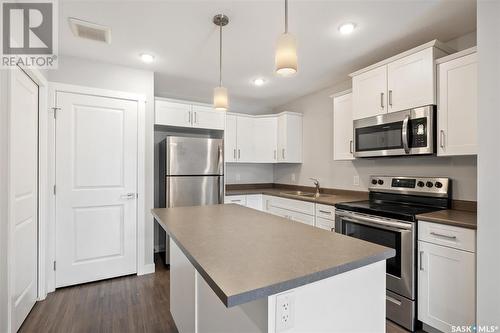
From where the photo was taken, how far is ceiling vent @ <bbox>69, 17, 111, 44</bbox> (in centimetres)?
205

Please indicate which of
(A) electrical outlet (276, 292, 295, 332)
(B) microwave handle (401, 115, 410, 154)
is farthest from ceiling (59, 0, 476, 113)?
(A) electrical outlet (276, 292, 295, 332)

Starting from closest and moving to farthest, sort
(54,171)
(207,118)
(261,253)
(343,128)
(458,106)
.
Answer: (261,253)
(458,106)
(54,171)
(343,128)
(207,118)

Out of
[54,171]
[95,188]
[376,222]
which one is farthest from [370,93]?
[54,171]

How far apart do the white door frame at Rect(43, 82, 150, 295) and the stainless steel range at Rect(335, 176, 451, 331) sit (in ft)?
7.47

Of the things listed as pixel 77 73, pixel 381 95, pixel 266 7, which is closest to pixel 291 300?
pixel 266 7

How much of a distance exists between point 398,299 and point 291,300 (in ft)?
5.68

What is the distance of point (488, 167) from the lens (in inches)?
60.9

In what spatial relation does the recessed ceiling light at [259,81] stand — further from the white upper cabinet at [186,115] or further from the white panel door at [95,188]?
the white panel door at [95,188]

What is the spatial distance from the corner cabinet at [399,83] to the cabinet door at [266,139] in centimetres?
164

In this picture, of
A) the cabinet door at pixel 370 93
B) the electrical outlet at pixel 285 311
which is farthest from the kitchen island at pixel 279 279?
the cabinet door at pixel 370 93

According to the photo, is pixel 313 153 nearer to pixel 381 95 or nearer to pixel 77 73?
pixel 381 95

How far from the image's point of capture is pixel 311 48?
98.4 inches

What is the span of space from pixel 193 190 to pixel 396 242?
2369 millimetres

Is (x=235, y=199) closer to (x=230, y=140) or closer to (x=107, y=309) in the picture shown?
(x=230, y=140)
